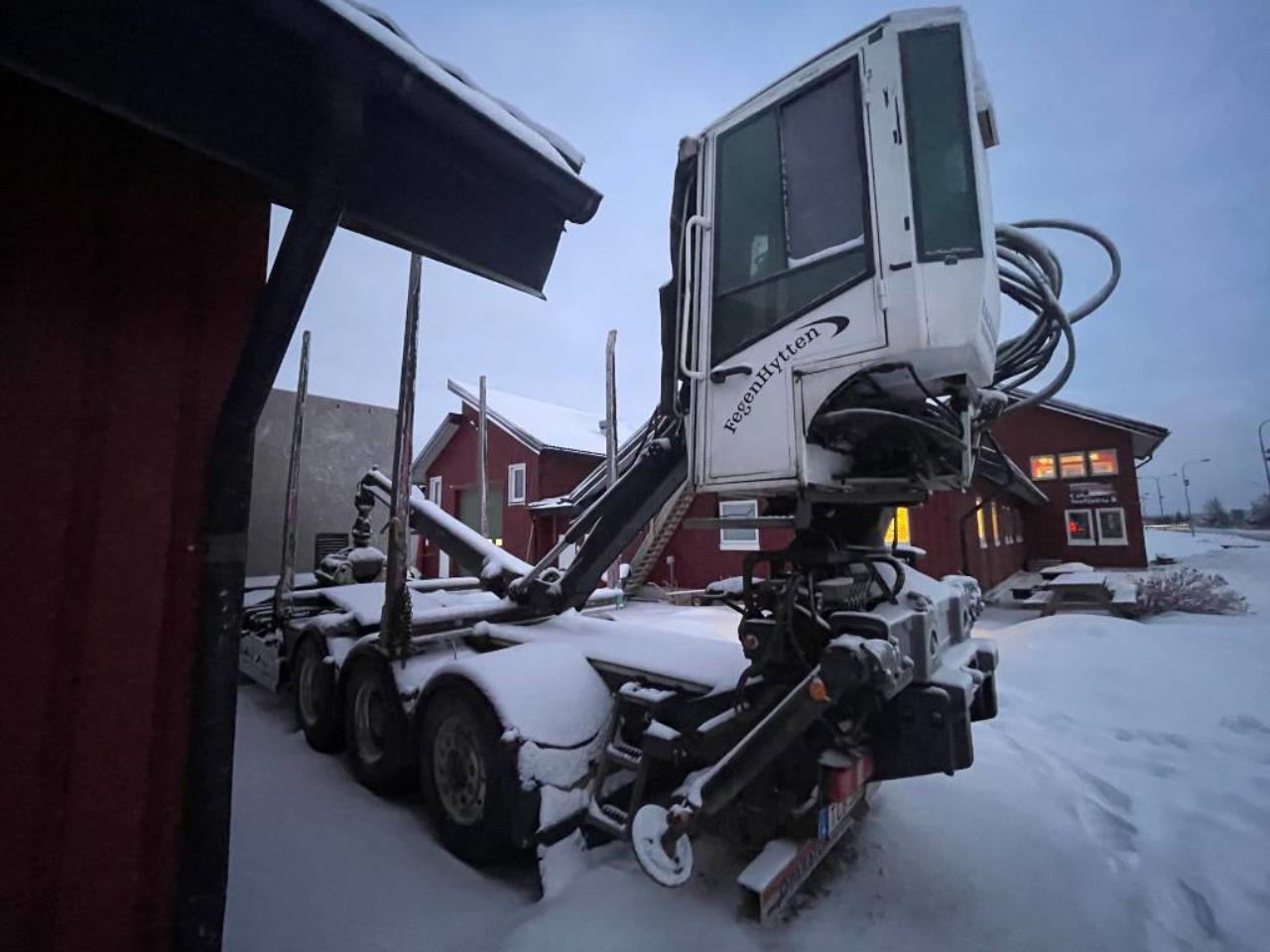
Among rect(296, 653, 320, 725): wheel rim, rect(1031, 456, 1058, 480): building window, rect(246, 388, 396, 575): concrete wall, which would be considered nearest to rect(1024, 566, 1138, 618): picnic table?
rect(1031, 456, 1058, 480): building window

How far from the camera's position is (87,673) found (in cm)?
172

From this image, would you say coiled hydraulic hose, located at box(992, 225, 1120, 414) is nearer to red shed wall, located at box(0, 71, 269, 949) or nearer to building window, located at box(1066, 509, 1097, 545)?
red shed wall, located at box(0, 71, 269, 949)

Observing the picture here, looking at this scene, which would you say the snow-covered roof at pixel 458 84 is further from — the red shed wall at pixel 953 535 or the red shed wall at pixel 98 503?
the red shed wall at pixel 953 535

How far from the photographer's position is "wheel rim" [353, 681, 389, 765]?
4176 mm

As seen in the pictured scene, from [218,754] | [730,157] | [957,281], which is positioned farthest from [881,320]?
[218,754]

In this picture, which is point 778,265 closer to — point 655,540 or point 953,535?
point 655,540

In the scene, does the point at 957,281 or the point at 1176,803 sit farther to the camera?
the point at 1176,803

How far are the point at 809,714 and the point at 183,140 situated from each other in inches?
122

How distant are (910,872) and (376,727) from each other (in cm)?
370

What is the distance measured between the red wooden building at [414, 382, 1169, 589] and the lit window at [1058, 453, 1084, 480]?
33 mm

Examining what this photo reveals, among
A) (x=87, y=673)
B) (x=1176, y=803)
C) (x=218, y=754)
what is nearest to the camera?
(x=87, y=673)

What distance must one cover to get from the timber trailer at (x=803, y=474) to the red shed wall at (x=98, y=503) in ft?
5.37

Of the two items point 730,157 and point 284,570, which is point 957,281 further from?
point 284,570

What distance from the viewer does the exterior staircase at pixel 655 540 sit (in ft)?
44.3
